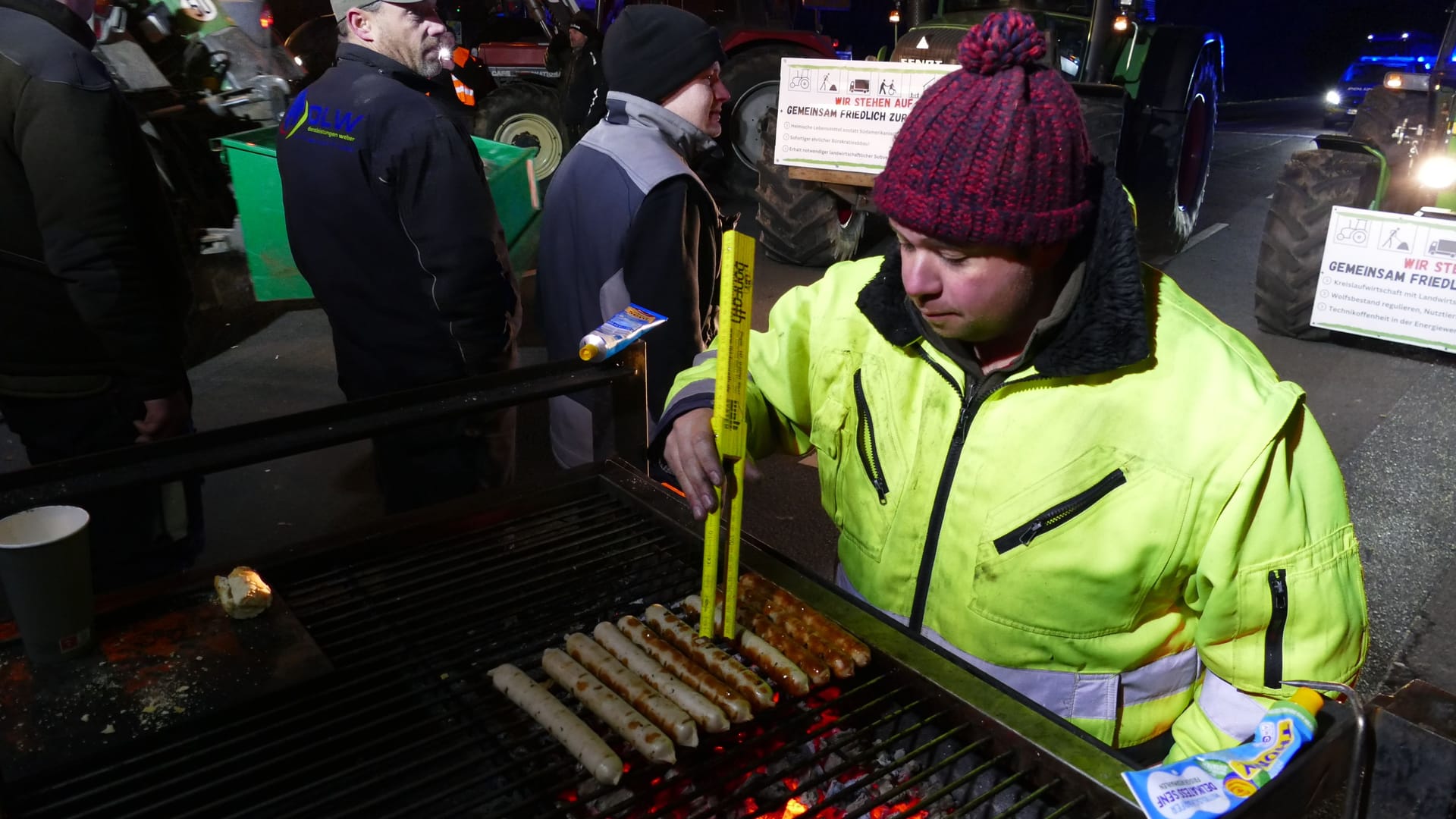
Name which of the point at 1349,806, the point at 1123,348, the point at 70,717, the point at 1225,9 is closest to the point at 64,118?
the point at 70,717

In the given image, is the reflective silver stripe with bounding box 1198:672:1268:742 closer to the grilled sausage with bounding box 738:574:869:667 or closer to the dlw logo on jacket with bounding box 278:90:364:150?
the grilled sausage with bounding box 738:574:869:667

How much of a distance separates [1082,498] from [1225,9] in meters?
34.7

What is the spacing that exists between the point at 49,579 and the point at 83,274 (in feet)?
5.37

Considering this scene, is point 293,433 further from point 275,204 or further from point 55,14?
point 275,204

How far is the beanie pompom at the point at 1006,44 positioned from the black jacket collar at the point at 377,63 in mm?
2230

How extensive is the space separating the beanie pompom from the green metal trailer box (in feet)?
19.4

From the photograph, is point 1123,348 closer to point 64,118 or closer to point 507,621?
point 507,621

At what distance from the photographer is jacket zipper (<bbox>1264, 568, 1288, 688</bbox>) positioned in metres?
1.51

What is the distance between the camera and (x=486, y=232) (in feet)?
10.5

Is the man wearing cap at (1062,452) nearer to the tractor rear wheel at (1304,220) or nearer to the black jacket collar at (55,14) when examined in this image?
the black jacket collar at (55,14)

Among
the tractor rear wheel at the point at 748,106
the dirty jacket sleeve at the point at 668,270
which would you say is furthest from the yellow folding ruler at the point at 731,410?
the tractor rear wheel at the point at 748,106

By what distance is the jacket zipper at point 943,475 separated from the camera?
1.80 m

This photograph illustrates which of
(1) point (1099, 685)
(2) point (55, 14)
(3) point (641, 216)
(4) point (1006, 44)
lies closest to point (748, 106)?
(3) point (641, 216)

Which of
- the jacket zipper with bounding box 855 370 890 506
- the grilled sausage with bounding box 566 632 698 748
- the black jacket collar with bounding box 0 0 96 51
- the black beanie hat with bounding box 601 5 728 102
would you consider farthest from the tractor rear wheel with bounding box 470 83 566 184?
the grilled sausage with bounding box 566 632 698 748
